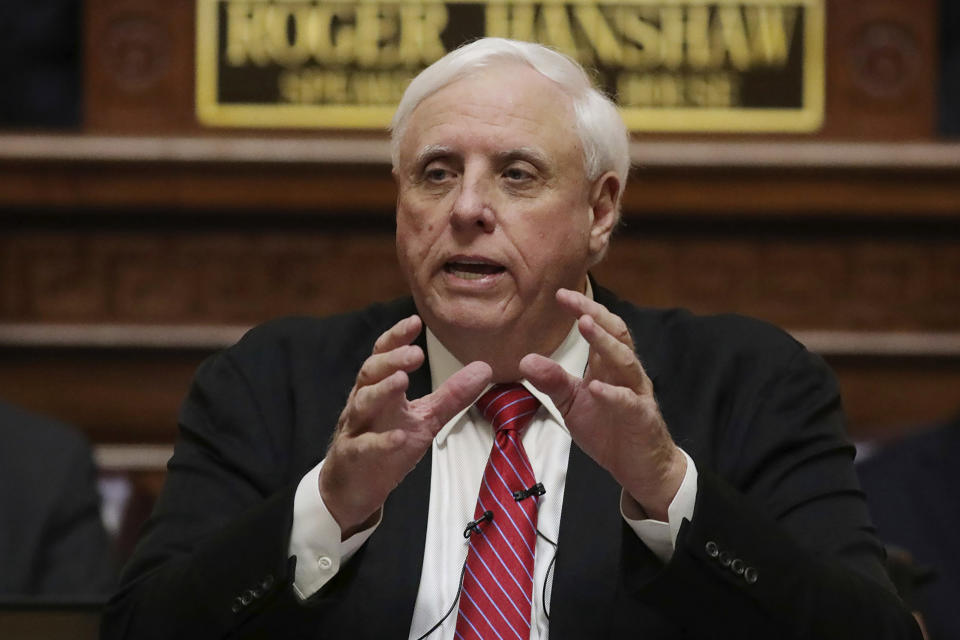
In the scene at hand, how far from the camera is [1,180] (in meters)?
4.04

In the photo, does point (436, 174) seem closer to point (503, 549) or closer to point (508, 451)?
point (508, 451)

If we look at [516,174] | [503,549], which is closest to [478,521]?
[503,549]

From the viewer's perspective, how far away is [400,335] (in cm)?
183

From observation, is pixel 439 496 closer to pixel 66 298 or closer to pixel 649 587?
pixel 649 587

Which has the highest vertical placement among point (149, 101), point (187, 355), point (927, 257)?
point (149, 101)

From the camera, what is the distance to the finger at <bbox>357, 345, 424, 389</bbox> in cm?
180

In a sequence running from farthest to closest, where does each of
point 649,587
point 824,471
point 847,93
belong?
point 847,93 → point 824,471 → point 649,587

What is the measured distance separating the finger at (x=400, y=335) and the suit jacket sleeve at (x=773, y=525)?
0.37 metres

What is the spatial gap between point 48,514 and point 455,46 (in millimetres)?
1585

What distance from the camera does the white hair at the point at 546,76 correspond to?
229 cm

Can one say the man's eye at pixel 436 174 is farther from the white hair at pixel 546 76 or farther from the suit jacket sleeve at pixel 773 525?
the suit jacket sleeve at pixel 773 525

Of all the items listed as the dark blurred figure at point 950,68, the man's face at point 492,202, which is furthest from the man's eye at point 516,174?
the dark blurred figure at point 950,68

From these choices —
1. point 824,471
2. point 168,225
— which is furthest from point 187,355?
point 824,471

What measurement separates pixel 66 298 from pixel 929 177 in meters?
2.28
